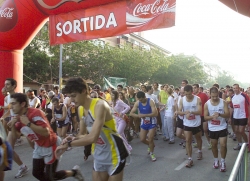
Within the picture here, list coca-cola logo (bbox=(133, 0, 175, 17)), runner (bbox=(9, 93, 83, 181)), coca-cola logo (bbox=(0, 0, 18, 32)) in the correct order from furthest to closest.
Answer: coca-cola logo (bbox=(0, 0, 18, 32)) → coca-cola logo (bbox=(133, 0, 175, 17)) → runner (bbox=(9, 93, 83, 181))

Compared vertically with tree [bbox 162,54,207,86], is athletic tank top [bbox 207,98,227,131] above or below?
below

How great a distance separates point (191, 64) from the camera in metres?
52.2

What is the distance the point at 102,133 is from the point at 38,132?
1.08 m

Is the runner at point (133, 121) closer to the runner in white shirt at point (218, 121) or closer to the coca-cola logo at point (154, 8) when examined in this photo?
the coca-cola logo at point (154, 8)

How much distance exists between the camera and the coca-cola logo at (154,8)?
707 cm

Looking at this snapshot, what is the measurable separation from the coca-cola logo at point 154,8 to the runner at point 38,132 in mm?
4541

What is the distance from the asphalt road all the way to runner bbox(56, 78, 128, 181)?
2.32 meters

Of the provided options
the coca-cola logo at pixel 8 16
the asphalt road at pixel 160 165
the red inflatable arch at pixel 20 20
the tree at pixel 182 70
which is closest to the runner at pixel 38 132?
the asphalt road at pixel 160 165

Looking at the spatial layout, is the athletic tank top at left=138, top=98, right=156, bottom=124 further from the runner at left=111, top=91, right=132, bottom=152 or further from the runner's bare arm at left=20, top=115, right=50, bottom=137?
the runner's bare arm at left=20, top=115, right=50, bottom=137

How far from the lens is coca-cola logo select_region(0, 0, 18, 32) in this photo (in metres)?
7.97

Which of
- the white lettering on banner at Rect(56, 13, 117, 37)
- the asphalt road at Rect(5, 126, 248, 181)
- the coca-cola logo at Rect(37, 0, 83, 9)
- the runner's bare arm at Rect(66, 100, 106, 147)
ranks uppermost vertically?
the coca-cola logo at Rect(37, 0, 83, 9)

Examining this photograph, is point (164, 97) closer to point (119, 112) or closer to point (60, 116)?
point (119, 112)

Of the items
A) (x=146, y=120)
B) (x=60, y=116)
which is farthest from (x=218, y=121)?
(x=60, y=116)

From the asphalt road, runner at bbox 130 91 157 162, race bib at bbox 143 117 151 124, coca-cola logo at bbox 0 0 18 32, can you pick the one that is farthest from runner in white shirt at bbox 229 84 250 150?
coca-cola logo at bbox 0 0 18 32
